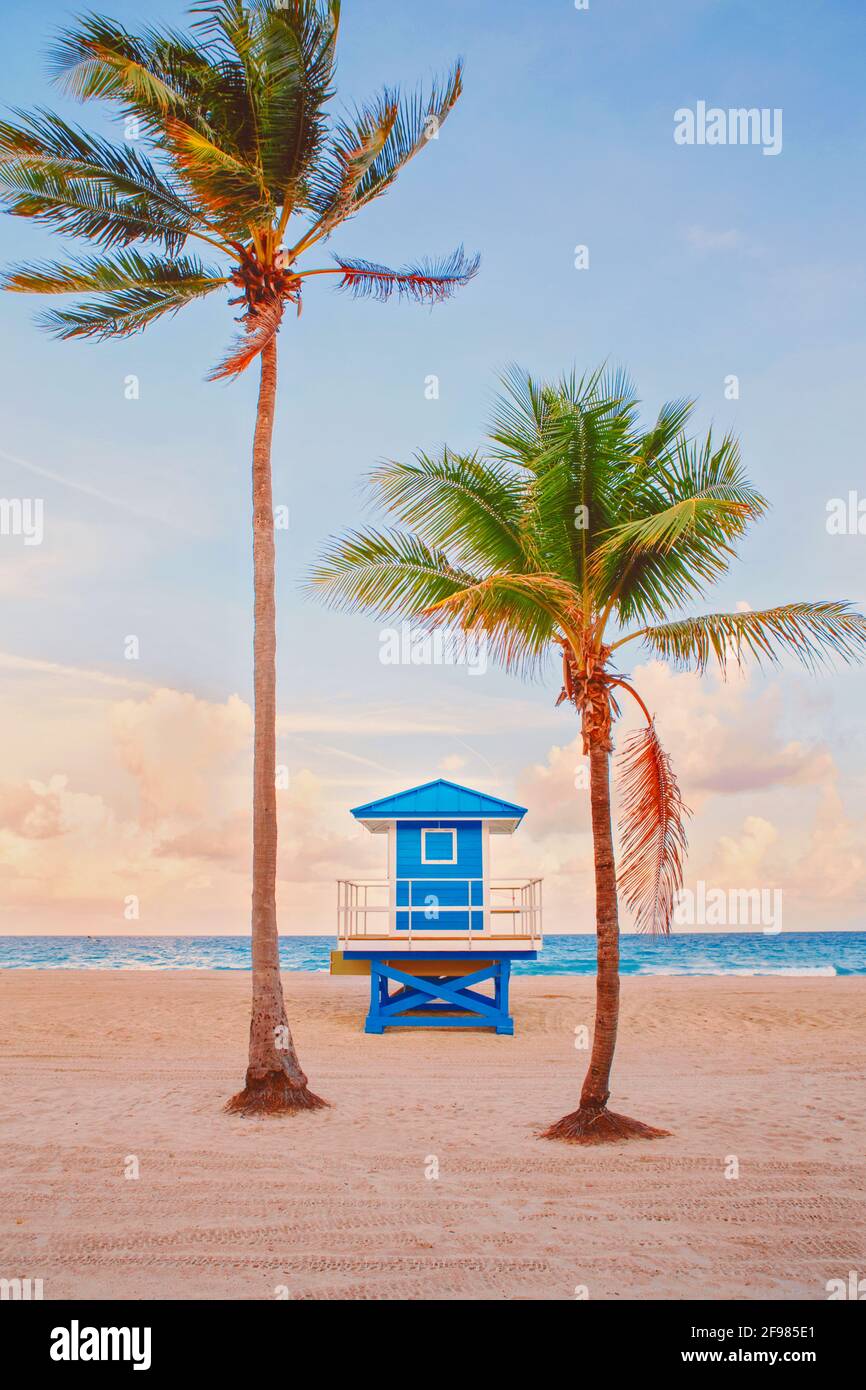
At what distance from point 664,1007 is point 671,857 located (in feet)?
47.0

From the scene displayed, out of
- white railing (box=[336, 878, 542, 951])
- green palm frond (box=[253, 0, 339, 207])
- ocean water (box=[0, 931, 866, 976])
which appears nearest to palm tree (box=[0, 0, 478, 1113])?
green palm frond (box=[253, 0, 339, 207])

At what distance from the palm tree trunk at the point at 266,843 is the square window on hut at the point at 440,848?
23.4 ft

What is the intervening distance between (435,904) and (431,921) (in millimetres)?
318

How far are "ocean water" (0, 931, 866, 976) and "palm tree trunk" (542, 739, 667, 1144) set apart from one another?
152 ft

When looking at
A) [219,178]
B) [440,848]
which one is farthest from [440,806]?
[219,178]

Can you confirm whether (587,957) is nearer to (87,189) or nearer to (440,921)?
(440,921)

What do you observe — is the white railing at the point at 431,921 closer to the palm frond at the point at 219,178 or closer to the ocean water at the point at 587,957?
the palm frond at the point at 219,178

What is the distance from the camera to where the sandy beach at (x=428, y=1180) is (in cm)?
604

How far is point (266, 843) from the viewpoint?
11219 mm

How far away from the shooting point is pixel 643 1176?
8.20 meters

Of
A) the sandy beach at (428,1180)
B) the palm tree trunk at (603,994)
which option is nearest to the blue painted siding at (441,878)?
the sandy beach at (428,1180)

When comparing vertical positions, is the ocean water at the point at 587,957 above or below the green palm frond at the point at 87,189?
below

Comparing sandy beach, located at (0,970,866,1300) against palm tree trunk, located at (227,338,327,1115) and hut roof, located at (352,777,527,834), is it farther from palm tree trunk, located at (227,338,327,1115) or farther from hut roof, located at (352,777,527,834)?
hut roof, located at (352,777,527,834)
